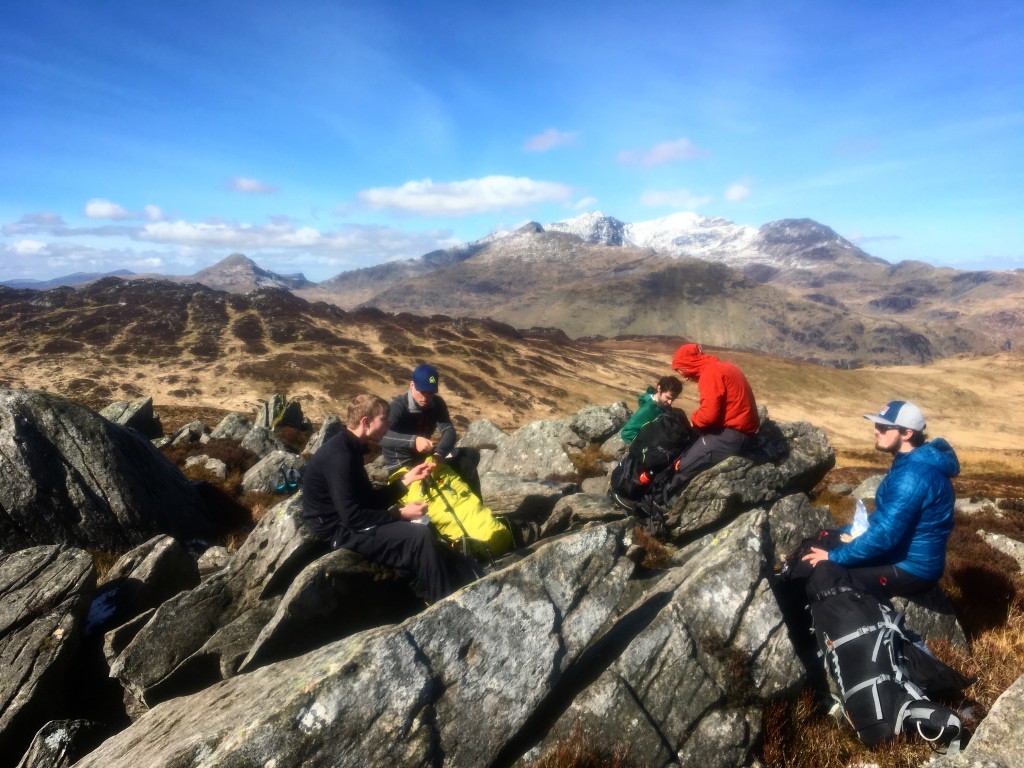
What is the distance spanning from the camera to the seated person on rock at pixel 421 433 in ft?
28.3

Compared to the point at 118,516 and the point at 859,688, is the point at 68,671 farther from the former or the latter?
the point at 859,688

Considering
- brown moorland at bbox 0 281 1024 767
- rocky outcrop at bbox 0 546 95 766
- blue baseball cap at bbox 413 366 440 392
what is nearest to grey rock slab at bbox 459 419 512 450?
brown moorland at bbox 0 281 1024 767

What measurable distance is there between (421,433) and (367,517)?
298cm

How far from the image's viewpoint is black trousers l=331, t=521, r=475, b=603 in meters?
6.53

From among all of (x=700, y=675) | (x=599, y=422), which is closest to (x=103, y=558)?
(x=700, y=675)

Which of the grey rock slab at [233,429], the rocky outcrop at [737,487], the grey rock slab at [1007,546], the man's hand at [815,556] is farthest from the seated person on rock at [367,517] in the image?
the grey rock slab at [233,429]

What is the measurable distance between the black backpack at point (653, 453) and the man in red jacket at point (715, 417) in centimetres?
20

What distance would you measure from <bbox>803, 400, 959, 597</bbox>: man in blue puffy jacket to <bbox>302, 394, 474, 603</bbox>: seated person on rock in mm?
4395

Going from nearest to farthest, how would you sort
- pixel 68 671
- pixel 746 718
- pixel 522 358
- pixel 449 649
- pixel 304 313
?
pixel 449 649 → pixel 746 718 → pixel 68 671 → pixel 522 358 → pixel 304 313

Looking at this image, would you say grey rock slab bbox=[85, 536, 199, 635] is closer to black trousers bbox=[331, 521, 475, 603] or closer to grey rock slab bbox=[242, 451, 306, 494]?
black trousers bbox=[331, 521, 475, 603]

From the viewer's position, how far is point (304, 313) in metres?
86.9

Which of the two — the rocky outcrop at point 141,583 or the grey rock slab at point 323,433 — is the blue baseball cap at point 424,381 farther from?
the grey rock slab at point 323,433

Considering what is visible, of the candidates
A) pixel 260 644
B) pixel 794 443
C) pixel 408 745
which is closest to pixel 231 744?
pixel 408 745

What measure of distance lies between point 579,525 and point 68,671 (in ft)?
23.4
